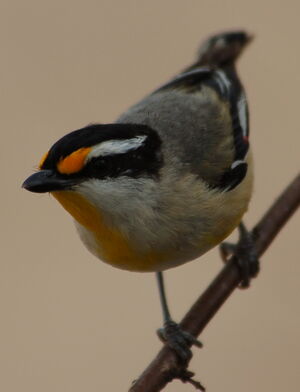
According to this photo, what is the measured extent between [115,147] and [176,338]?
44.7 inches

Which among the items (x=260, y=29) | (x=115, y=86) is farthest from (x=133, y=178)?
(x=260, y=29)

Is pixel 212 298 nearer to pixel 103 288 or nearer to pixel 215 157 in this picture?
pixel 215 157

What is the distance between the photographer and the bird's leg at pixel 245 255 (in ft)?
15.3

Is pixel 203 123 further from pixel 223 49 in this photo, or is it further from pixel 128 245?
pixel 223 49

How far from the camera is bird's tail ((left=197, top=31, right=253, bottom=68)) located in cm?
583

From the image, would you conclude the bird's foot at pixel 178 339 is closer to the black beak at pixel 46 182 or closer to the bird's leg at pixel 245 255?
the bird's leg at pixel 245 255

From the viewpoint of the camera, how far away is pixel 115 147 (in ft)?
12.5

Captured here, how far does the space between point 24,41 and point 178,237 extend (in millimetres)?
5275

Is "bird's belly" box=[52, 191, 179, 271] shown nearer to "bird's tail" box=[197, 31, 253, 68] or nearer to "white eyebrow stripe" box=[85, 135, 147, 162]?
"white eyebrow stripe" box=[85, 135, 147, 162]

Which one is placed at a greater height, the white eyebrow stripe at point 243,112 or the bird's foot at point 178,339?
the white eyebrow stripe at point 243,112

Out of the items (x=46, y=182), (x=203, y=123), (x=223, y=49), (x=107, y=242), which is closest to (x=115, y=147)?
(x=46, y=182)

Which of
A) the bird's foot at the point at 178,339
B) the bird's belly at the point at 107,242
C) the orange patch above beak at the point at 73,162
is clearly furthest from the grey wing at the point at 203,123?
the bird's foot at the point at 178,339

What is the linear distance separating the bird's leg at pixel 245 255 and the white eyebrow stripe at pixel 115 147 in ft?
2.96

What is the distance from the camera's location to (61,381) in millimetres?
6773
